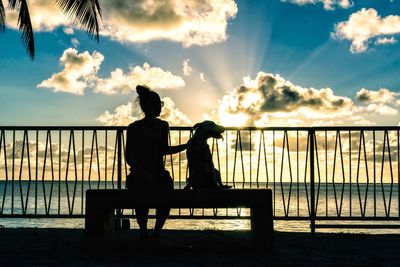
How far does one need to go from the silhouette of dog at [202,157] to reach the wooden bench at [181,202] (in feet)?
0.75

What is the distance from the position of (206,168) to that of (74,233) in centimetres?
286

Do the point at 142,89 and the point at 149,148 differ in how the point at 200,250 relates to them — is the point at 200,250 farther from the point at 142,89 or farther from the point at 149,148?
the point at 142,89

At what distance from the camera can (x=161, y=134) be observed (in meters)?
5.84

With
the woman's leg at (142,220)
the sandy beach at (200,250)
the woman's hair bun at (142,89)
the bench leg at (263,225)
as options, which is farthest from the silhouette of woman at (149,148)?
the bench leg at (263,225)

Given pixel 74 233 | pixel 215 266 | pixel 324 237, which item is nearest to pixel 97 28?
pixel 74 233

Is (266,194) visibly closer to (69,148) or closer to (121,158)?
(121,158)

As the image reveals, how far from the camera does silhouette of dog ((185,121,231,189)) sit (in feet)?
18.2

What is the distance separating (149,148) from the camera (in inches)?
227

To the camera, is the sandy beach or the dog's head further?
the dog's head

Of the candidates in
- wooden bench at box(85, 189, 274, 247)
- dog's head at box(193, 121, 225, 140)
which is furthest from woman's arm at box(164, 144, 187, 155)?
wooden bench at box(85, 189, 274, 247)

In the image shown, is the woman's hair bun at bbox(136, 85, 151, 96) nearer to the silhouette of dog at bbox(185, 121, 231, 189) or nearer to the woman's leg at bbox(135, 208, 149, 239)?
the silhouette of dog at bbox(185, 121, 231, 189)

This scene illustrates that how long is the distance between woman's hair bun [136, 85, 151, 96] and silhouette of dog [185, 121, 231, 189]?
→ 0.66 meters

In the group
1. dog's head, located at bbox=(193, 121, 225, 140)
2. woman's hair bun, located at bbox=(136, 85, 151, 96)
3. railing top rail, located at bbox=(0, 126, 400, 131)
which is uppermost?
woman's hair bun, located at bbox=(136, 85, 151, 96)

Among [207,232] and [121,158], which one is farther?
[121,158]
